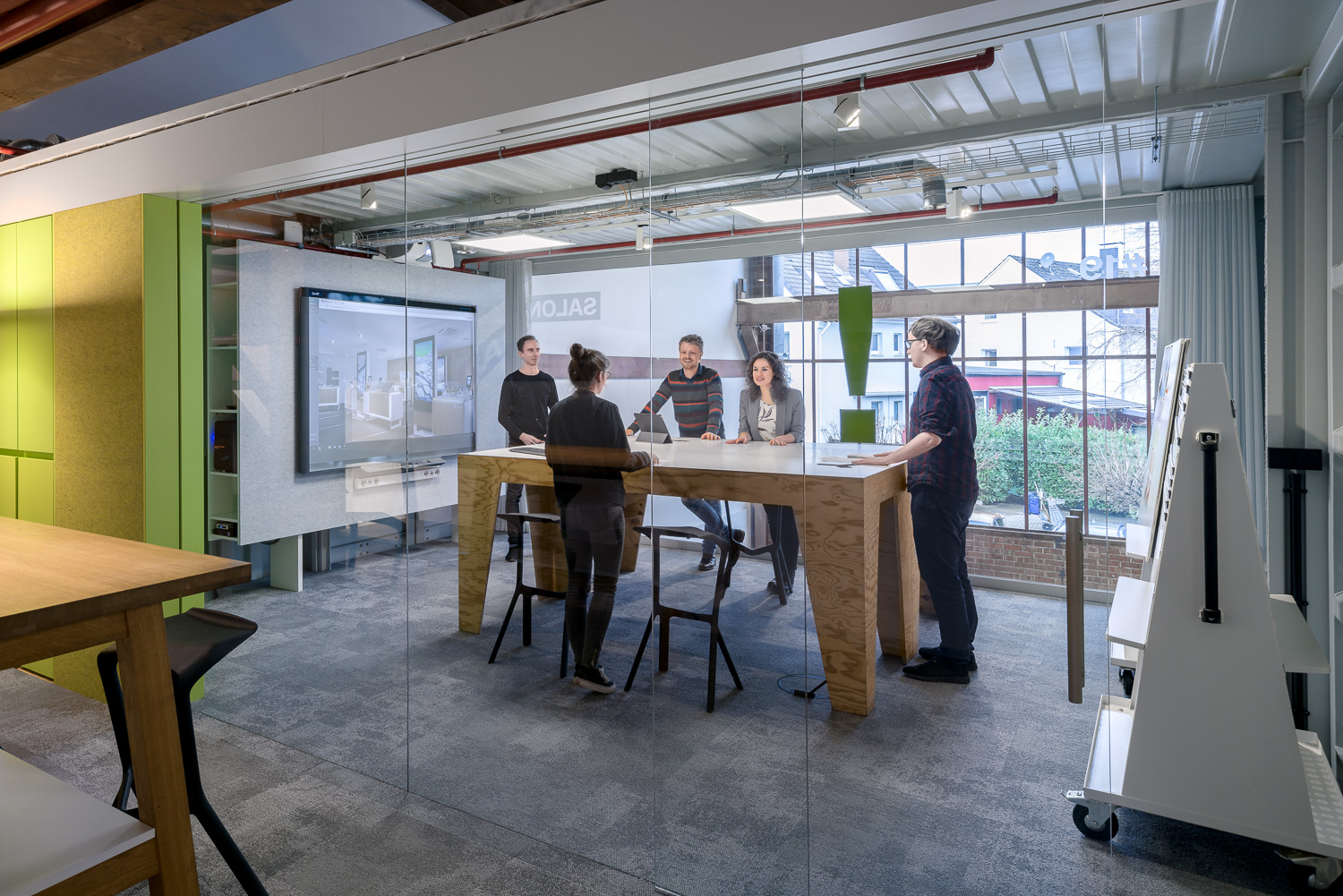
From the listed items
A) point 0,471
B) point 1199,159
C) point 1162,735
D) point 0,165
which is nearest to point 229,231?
point 0,165

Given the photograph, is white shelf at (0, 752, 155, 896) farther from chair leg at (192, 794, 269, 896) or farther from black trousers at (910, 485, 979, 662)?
black trousers at (910, 485, 979, 662)

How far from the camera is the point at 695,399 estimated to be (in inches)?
94.7

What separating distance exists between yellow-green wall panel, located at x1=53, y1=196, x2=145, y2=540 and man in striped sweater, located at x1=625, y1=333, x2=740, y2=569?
291 centimetres

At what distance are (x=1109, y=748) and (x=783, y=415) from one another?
1278 millimetres

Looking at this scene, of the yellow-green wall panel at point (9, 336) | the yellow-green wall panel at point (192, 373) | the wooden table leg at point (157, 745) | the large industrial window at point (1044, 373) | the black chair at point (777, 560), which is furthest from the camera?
the yellow-green wall panel at point (9, 336)

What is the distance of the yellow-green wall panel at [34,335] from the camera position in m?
4.25

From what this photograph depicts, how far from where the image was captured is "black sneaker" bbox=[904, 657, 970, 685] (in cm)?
215

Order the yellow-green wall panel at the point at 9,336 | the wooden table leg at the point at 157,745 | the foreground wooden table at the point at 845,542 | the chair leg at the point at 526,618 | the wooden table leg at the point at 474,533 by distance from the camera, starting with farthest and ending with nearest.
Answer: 1. the yellow-green wall panel at the point at 9,336
2. the wooden table leg at the point at 474,533
3. the chair leg at the point at 526,618
4. the foreground wooden table at the point at 845,542
5. the wooden table leg at the point at 157,745

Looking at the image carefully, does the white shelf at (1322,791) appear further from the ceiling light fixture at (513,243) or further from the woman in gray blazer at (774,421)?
the ceiling light fixture at (513,243)

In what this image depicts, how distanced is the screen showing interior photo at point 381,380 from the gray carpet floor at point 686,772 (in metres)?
0.50

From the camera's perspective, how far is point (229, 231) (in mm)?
3891

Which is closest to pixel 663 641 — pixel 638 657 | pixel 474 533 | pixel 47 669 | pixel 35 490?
pixel 638 657

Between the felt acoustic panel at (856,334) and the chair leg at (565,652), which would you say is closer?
the felt acoustic panel at (856,334)

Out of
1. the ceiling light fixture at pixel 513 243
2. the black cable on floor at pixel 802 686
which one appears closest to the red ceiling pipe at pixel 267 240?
the ceiling light fixture at pixel 513 243
